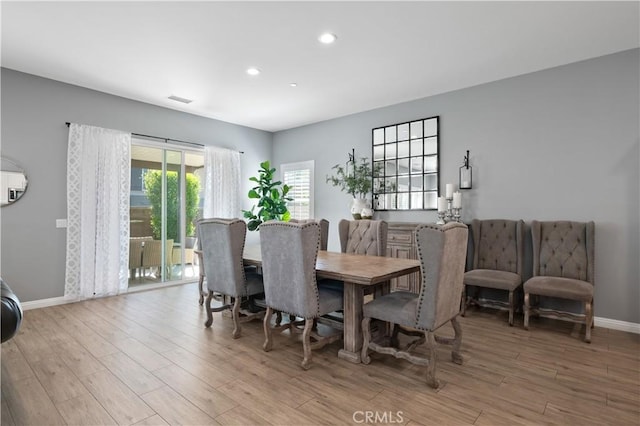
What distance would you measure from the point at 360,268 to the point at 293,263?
22.1 inches

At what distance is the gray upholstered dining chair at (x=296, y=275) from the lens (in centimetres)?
260

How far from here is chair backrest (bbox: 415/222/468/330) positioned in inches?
86.5

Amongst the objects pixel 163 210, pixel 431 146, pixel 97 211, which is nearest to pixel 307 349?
pixel 431 146

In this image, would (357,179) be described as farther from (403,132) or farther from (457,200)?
(457,200)

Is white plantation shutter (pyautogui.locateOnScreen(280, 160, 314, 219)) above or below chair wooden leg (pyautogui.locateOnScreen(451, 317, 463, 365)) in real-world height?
above

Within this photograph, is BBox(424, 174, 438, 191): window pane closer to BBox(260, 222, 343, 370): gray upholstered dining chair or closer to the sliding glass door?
BBox(260, 222, 343, 370): gray upholstered dining chair

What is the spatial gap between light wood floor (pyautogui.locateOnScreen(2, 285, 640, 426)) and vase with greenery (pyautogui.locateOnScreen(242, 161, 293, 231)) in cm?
309

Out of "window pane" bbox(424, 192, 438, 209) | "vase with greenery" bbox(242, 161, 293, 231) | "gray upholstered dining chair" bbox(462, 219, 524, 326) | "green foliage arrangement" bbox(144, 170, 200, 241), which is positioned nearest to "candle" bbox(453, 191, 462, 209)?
"gray upholstered dining chair" bbox(462, 219, 524, 326)

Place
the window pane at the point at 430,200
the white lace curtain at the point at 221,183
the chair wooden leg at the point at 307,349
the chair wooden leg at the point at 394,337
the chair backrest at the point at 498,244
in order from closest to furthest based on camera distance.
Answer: the chair wooden leg at the point at 307,349, the chair wooden leg at the point at 394,337, the chair backrest at the point at 498,244, the window pane at the point at 430,200, the white lace curtain at the point at 221,183

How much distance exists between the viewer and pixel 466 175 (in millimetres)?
4492

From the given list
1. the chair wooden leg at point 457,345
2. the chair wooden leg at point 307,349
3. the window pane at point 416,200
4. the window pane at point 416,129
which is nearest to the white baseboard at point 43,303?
the chair wooden leg at point 307,349

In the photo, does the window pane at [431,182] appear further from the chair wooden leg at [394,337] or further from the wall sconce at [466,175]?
the chair wooden leg at [394,337]

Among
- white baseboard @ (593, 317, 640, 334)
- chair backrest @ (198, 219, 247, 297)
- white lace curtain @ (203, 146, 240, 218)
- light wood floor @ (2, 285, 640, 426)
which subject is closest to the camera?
light wood floor @ (2, 285, 640, 426)

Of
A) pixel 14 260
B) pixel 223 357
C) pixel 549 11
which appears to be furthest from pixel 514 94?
pixel 14 260
